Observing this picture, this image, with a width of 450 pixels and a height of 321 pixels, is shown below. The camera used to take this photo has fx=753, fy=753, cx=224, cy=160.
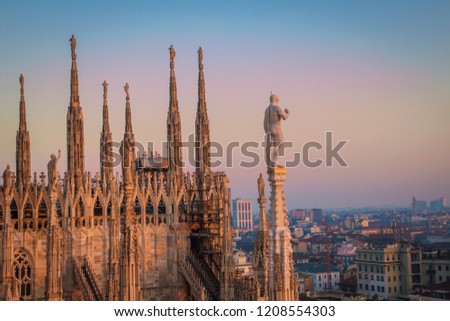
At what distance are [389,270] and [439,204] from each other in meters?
7.88

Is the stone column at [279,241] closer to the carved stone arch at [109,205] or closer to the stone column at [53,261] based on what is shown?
the stone column at [53,261]

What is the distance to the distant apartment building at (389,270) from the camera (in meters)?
21.0

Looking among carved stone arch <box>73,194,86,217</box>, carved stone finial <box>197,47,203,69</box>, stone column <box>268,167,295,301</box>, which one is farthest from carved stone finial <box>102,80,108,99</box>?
stone column <box>268,167,295,301</box>

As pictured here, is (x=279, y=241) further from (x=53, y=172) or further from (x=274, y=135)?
(x=53, y=172)

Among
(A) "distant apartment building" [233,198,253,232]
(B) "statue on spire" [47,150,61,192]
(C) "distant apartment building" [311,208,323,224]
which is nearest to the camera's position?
(C) "distant apartment building" [311,208,323,224]

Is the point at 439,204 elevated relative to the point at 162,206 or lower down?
lower down

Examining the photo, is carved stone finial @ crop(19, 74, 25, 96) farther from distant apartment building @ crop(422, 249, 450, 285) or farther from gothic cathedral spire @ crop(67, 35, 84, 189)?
distant apartment building @ crop(422, 249, 450, 285)

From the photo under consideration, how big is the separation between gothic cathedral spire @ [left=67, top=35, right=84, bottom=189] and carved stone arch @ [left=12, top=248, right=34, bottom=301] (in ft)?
10.6

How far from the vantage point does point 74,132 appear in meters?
28.7

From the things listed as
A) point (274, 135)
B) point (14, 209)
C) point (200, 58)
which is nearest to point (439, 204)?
point (274, 135)

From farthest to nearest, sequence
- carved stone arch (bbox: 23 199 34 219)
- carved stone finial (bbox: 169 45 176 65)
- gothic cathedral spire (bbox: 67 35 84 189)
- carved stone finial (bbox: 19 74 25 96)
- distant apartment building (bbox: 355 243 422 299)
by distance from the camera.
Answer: carved stone finial (bbox: 169 45 176 65), gothic cathedral spire (bbox: 67 35 84 189), carved stone finial (bbox: 19 74 25 96), carved stone arch (bbox: 23 199 34 219), distant apartment building (bbox: 355 243 422 299)

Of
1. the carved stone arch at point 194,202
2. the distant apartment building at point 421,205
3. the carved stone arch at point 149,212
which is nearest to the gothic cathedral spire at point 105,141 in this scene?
the carved stone arch at point 149,212

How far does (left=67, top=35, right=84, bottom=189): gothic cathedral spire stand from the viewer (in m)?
28.5

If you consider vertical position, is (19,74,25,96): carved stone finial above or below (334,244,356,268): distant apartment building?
above
